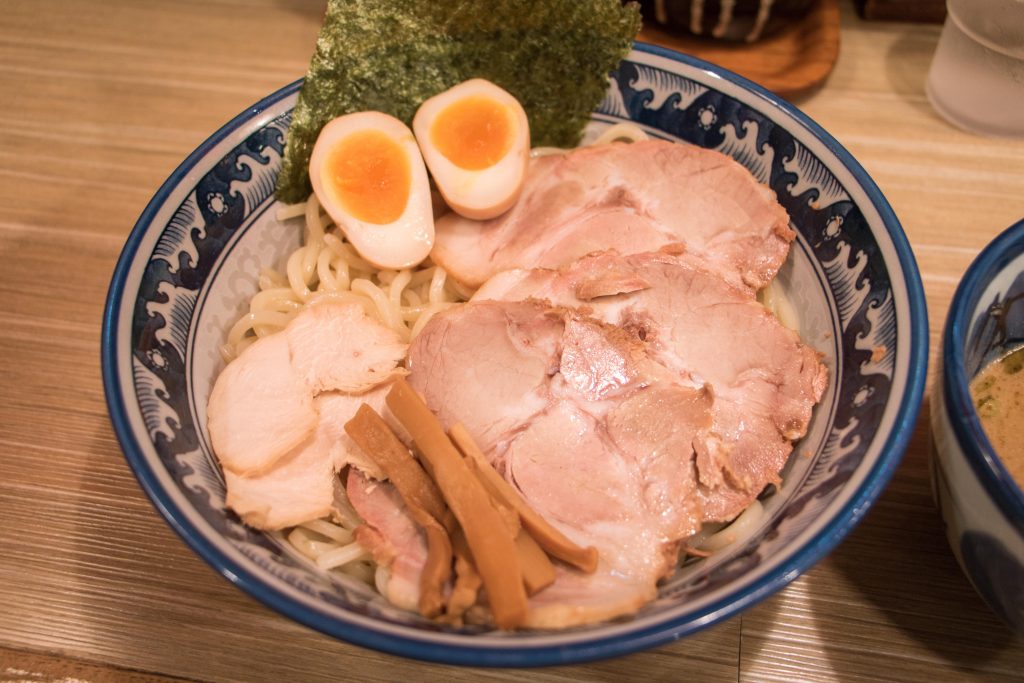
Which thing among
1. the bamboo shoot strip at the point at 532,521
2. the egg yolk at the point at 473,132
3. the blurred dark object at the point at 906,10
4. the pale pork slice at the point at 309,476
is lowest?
the pale pork slice at the point at 309,476

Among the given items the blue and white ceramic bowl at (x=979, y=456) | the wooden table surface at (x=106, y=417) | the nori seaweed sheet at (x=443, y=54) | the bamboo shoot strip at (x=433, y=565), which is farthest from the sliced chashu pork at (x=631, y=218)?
the bamboo shoot strip at (x=433, y=565)

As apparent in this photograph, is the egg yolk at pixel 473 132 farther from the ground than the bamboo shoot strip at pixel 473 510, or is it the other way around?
the egg yolk at pixel 473 132

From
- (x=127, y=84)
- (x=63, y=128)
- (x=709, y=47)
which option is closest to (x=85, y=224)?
(x=63, y=128)

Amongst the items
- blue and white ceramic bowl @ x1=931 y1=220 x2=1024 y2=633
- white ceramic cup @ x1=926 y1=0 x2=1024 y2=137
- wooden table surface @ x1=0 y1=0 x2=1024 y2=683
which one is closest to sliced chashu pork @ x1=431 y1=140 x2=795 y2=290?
blue and white ceramic bowl @ x1=931 y1=220 x2=1024 y2=633

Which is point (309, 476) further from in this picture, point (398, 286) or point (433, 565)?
point (398, 286)

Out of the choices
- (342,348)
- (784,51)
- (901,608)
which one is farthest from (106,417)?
(784,51)

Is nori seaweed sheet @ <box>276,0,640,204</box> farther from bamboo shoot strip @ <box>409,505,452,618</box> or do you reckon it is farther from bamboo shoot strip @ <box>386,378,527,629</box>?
bamboo shoot strip @ <box>409,505,452,618</box>

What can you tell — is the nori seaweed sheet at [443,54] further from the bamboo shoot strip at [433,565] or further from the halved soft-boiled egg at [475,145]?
the bamboo shoot strip at [433,565]
